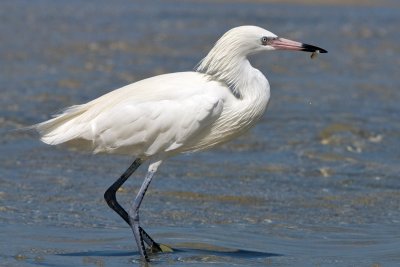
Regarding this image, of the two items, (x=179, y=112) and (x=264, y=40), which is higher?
(x=264, y=40)

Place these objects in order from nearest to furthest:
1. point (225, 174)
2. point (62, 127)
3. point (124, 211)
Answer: point (62, 127)
point (124, 211)
point (225, 174)

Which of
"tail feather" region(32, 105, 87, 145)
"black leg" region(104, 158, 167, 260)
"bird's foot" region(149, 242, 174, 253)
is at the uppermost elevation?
"tail feather" region(32, 105, 87, 145)

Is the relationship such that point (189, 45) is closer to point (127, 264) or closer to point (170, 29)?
point (170, 29)

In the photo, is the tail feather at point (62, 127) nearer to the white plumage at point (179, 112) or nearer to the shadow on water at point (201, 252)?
the white plumage at point (179, 112)

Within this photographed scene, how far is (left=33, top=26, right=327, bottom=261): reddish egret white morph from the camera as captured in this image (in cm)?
764

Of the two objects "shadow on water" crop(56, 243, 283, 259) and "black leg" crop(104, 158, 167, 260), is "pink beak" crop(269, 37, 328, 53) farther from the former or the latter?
"shadow on water" crop(56, 243, 283, 259)

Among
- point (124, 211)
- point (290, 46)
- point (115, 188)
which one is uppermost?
point (290, 46)

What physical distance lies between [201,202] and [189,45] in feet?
41.9

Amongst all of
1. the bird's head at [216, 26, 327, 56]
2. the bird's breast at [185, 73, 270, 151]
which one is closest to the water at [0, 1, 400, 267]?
the bird's breast at [185, 73, 270, 151]

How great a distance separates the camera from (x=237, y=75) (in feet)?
25.5

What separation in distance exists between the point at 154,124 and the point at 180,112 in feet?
0.87

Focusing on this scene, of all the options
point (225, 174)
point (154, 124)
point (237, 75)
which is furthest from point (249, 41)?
point (225, 174)

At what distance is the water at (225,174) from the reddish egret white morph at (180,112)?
770 millimetres

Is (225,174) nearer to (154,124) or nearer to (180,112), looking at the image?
(154,124)
